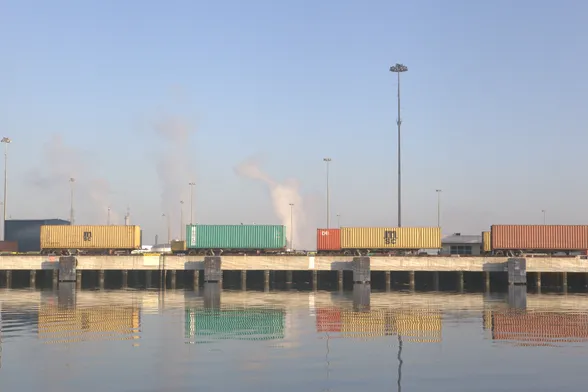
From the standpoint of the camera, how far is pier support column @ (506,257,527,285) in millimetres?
76188

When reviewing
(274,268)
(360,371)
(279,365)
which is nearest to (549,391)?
(360,371)

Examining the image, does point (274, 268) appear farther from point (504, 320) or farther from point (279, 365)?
point (279, 365)

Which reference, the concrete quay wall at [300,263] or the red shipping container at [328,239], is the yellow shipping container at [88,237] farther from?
the red shipping container at [328,239]

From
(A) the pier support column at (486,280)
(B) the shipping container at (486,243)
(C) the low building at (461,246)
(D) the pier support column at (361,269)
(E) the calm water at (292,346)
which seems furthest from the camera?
(C) the low building at (461,246)

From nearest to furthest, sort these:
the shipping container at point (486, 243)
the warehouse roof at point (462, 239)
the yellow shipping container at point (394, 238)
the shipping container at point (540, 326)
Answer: the shipping container at point (540, 326)
the yellow shipping container at point (394, 238)
the shipping container at point (486, 243)
the warehouse roof at point (462, 239)

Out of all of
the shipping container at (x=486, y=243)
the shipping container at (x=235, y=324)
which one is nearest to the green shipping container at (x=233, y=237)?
the shipping container at (x=486, y=243)

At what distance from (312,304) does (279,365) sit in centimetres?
2858

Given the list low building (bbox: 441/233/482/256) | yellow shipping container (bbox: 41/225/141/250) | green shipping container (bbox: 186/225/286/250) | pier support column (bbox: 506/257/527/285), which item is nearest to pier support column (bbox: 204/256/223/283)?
green shipping container (bbox: 186/225/286/250)

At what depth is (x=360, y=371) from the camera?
2631 centimetres

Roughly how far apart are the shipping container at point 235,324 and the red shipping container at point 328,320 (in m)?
2.31

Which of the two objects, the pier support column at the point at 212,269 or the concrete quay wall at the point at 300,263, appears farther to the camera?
the pier support column at the point at 212,269

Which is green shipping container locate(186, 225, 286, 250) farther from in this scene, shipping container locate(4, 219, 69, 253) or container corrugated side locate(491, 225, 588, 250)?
shipping container locate(4, 219, 69, 253)

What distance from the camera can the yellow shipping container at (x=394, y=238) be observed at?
8456 centimetres

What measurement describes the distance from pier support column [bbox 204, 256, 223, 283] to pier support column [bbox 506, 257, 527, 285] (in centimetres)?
3386
